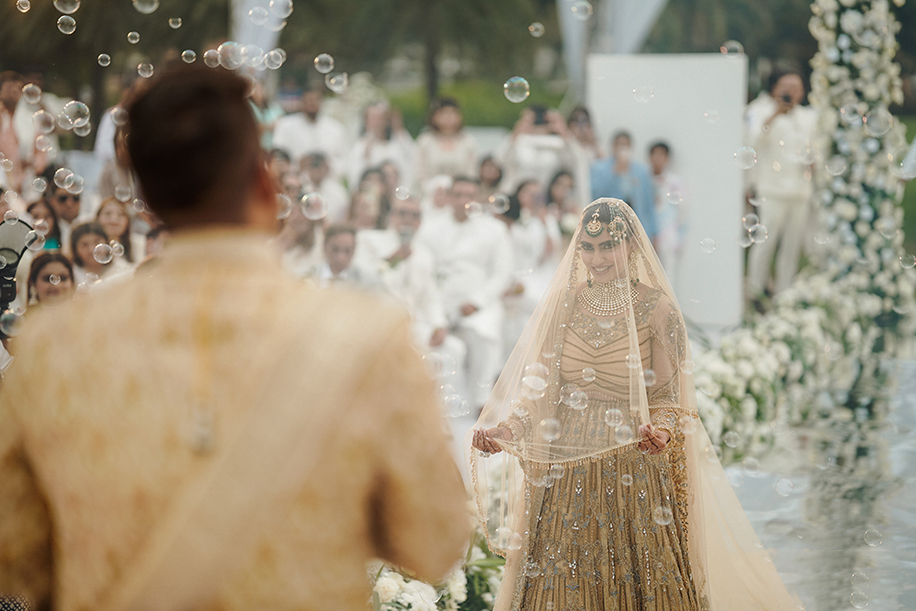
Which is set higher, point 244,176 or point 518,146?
point 244,176

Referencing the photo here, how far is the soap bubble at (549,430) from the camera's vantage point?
344 cm

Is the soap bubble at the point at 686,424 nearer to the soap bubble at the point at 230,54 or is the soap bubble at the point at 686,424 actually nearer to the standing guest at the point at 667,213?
the soap bubble at the point at 230,54

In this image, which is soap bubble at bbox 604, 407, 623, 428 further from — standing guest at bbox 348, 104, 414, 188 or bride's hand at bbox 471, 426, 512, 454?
standing guest at bbox 348, 104, 414, 188

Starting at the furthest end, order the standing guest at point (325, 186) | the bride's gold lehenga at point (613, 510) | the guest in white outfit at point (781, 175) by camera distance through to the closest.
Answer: the guest in white outfit at point (781, 175), the standing guest at point (325, 186), the bride's gold lehenga at point (613, 510)

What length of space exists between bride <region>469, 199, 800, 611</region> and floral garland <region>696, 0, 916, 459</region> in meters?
4.01

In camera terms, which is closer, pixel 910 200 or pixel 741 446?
pixel 741 446

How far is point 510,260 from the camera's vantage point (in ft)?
23.3

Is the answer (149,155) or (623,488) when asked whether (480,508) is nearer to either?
(623,488)

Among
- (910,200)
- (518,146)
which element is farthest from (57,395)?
(910,200)

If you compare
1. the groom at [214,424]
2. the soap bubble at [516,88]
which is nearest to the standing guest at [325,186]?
the soap bubble at [516,88]

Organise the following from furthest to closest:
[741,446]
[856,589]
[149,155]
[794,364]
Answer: [794,364], [741,446], [856,589], [149,155]

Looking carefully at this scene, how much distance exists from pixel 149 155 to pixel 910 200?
64.3 feet

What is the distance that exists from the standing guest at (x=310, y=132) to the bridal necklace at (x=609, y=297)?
511 cm

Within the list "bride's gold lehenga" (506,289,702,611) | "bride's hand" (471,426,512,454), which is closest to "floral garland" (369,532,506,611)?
"bride's gold lehenga" (506,289,702,611)
